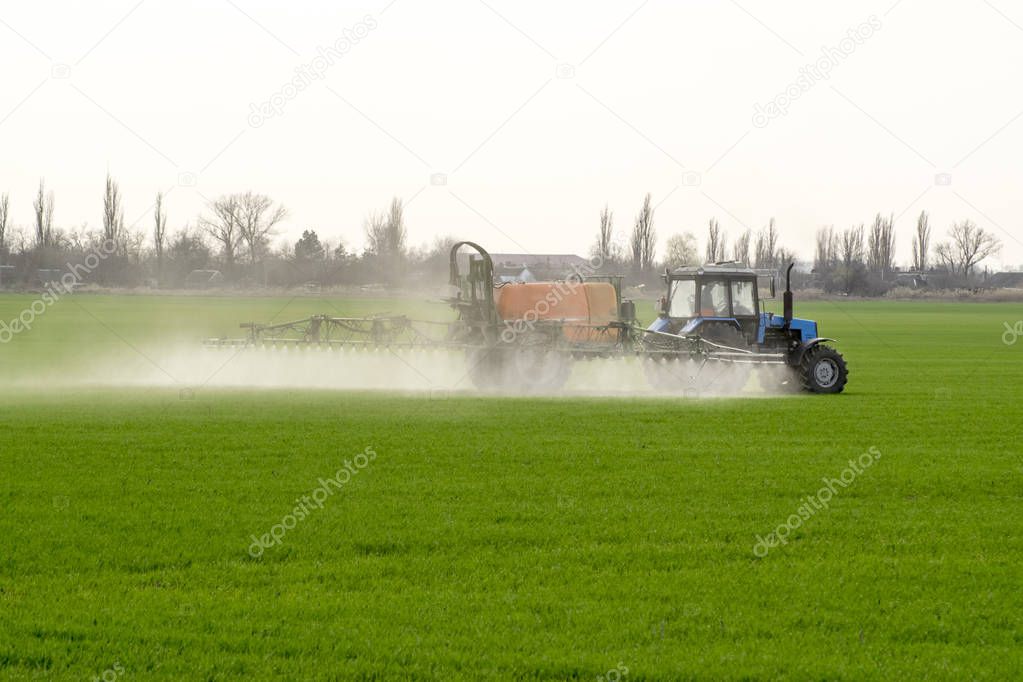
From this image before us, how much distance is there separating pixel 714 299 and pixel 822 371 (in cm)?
275

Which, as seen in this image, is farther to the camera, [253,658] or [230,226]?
[230,226]

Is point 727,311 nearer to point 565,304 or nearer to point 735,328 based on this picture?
point 735,328

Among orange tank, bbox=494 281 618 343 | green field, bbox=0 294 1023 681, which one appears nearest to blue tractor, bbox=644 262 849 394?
orange tank, bbox=494 281 618 343

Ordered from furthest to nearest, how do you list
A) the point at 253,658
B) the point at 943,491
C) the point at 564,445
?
the point at 564,445, the point at 943,491, the point at 253,658

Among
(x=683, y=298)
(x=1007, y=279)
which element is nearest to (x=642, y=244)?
(x=683, y=298)

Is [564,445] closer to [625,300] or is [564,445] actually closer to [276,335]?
[625,300]

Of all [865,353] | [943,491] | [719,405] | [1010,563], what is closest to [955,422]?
[719,405]

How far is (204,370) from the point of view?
28.0 metres

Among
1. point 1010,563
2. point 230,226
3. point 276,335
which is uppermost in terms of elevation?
point 230,226

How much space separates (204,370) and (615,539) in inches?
750

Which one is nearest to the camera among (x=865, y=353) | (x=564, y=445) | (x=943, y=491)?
(x=943, y=491)

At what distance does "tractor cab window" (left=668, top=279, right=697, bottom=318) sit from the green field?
234 inches

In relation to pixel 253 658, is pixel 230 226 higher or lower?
higher

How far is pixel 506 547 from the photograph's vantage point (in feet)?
34.0
